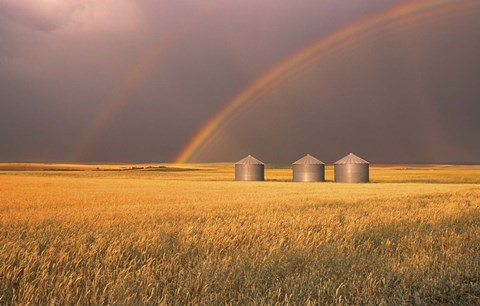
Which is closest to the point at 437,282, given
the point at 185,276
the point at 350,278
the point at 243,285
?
the point at 350,278

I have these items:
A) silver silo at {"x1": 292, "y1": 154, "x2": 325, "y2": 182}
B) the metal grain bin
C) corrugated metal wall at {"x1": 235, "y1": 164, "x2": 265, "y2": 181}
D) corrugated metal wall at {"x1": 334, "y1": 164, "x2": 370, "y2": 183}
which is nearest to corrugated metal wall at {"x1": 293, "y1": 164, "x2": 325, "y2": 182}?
silver silo at {"x1": 292, "y1": 154, "x2": 325, "y2": 182}

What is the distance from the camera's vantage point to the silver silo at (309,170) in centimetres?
6588

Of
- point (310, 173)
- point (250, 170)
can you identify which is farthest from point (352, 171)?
point (250, 170)

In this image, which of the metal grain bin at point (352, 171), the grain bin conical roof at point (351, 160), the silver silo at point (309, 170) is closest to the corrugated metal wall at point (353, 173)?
the metal grain bin at point (352, 171)

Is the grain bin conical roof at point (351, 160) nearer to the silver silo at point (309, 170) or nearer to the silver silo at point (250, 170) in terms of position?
the silver silo at point (309, 170)

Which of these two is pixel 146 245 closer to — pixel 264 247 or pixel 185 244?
pixel 185 244

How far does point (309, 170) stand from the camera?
6612 cm

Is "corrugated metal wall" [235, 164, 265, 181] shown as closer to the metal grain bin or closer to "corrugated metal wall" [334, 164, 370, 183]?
the metal grain bin

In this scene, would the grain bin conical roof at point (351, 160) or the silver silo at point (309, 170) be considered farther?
the silver silo at point (309, 170)

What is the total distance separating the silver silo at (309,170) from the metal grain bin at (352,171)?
3274 mm

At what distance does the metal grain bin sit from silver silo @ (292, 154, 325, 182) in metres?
3.27

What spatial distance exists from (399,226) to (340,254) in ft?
16.3

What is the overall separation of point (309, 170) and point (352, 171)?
7.51 metres

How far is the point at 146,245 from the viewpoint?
714 cm
